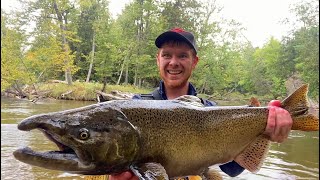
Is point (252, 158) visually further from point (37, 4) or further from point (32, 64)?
point (37, 4)

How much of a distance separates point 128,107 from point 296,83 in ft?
140

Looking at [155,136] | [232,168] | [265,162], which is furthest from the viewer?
[265,162]

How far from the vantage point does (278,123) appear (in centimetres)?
290

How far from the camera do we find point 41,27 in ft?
108

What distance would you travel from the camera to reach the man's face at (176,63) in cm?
418

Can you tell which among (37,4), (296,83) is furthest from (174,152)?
(296,83)

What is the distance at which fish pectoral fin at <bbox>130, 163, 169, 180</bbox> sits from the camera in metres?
2.35

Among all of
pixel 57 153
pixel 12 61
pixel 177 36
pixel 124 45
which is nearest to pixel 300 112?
pixel 177 36

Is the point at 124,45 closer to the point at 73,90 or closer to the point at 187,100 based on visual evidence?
the point at 73,90

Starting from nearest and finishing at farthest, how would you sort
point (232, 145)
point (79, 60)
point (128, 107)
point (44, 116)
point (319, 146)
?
point (44, 116) → point (128, 107) → point (232, 145) → point (319, 146) → point (79, 60)

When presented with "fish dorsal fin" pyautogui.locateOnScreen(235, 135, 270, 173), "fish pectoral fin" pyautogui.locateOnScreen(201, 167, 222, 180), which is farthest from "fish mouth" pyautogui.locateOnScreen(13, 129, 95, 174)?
"fish dorsal fin" pyautogui.locateOnScreen(235, 135, 270, 173)

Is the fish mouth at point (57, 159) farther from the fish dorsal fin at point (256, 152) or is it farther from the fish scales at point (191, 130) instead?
the fish dorsal fin at point (256, 152)

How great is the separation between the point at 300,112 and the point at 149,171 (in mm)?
1441

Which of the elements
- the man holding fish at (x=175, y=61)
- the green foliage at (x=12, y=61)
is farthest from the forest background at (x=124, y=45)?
the man holding fish at (x=175, y=61)
